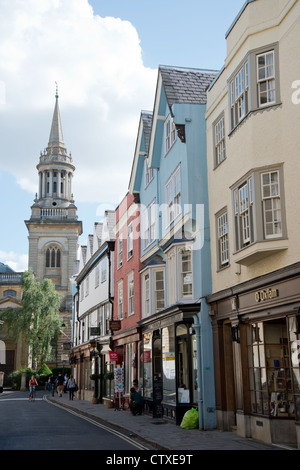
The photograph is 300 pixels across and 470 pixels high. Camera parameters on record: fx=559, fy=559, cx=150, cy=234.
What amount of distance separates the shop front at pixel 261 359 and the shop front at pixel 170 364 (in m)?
1.74

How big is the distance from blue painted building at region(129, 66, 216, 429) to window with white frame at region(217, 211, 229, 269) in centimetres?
80

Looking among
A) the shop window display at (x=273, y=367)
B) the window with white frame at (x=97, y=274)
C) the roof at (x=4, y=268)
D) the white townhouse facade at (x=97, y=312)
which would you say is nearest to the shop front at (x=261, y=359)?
the shop window display at (x=273, y=367)

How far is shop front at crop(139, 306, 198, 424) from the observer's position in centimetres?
1897

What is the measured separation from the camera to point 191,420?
17.8 meters

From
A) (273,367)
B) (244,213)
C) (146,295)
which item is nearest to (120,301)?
(146,295)

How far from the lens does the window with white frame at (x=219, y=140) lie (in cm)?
1747

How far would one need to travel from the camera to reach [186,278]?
19812 millimetres

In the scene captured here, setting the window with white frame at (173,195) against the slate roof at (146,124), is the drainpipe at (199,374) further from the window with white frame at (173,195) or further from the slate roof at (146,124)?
the slate roof at (146,124)

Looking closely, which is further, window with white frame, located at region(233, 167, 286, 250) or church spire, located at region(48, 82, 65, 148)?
church spire, located at region(48, 82, 65, 148)

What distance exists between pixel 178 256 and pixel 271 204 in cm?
693

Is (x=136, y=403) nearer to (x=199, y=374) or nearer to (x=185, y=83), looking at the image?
(x=199, y=374)

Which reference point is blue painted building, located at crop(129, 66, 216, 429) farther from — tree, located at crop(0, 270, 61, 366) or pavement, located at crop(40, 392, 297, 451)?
tree, located at crop(0, 270, 61, 366)

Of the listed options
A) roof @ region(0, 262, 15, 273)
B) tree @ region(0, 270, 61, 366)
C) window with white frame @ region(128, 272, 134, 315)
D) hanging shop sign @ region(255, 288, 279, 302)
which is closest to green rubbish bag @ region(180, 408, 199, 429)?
hanging shop sign @ region(255, 288, 279, 302)

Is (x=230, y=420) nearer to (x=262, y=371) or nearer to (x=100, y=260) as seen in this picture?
(x=262, y=371)
